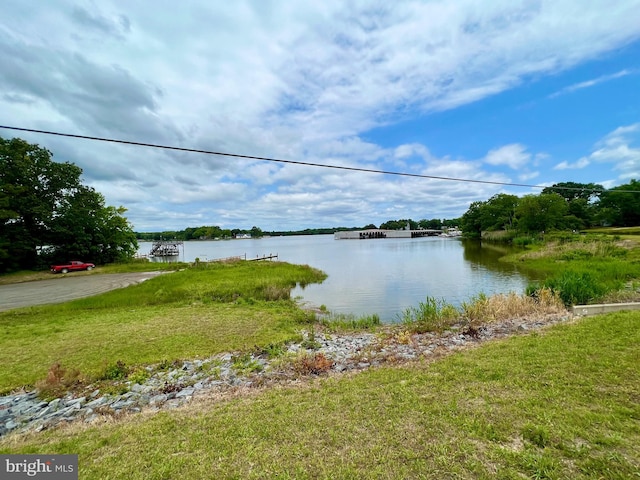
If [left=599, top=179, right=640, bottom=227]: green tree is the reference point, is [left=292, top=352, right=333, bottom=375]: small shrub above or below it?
below

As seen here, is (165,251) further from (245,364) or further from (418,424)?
(418,424)

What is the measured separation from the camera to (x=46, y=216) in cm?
2877

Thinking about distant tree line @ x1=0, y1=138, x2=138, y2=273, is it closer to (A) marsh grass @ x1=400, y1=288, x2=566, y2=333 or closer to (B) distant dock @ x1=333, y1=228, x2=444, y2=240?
(A) marsh grass @ x1=400, y1=288, x2=566, y2=333

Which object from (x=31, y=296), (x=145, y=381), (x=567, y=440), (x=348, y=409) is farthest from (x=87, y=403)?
(x=31, y=296)

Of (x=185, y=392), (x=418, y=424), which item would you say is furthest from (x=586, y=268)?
(x=185, y=392)

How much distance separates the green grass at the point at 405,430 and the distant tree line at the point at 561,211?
48622 millimetres

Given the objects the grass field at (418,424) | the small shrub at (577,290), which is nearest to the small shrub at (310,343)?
the grass field at (418,424)

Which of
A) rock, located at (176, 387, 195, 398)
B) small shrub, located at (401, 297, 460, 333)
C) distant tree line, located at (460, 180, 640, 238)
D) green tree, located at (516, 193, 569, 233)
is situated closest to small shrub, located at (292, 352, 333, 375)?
rock, located at (176, 387, 195, 398)

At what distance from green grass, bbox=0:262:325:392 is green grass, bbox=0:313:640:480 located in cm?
370

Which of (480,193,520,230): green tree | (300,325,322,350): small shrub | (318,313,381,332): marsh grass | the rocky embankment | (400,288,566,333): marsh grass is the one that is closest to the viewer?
the rocky embankment

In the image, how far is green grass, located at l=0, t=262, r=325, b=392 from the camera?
6.98m

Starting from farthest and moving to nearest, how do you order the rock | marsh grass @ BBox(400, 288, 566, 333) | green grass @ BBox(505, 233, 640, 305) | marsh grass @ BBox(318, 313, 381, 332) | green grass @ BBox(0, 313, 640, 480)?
marsh grass @ BBox(318, 313, 381, 332) < green grass @ BBox(505, 233, 640, 305) < marsh grass @ BBox(400, 288, 566, 333) < the rock < green grass @ BBox(0, 313, 640, 480)

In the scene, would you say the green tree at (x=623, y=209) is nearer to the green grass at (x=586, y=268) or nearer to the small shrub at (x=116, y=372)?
the green grass at (x=586, y=268)

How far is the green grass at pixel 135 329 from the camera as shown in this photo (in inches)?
275
